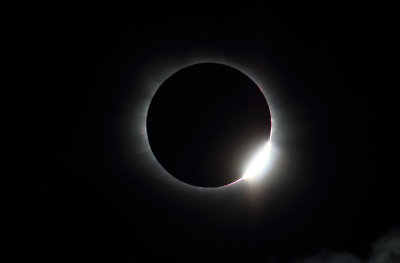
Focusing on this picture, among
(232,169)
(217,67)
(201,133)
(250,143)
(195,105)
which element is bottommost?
(232,169)

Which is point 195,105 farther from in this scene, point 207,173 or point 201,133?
point 207,173

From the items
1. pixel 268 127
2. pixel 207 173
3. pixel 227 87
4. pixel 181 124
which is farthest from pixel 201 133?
pixel 268 127

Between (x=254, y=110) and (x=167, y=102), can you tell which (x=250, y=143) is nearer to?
(x=254, y=110)

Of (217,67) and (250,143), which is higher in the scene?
(217,67)

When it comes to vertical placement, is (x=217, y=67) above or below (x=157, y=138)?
above

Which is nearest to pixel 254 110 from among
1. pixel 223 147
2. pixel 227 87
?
pixel 227 87

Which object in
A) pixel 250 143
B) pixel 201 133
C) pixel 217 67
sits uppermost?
pixel 217 67
